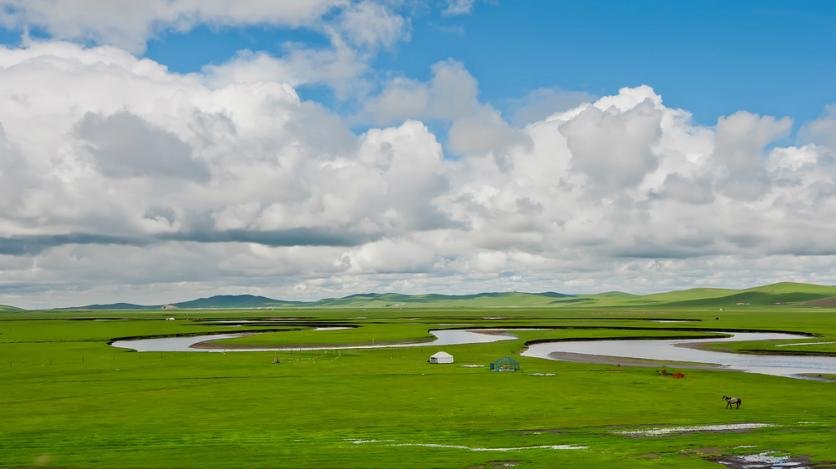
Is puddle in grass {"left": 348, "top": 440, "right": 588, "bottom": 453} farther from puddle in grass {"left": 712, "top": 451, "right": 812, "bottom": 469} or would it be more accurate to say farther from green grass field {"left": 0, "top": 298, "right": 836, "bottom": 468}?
puddle in grass {"left": 712, "top": 451, "right": 812, "bottom": 469}

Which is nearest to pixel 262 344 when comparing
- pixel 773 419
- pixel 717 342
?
pixel 717 342

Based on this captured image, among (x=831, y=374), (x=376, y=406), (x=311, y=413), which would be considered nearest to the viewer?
(x=311, y=413)

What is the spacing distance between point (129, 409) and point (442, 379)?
28.4m

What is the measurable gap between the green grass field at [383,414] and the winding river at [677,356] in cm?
1108

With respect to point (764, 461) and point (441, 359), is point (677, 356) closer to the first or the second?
point (441, 359)

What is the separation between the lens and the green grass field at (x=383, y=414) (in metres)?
33.5

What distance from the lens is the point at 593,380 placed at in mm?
67000

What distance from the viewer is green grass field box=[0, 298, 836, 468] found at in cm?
3350

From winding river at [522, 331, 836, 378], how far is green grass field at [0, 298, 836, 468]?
1108 cm

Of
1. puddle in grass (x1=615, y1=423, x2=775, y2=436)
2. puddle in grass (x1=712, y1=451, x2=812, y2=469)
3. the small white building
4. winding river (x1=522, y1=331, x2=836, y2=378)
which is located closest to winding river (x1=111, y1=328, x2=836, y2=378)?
winding river (x1=522, y1=331, x2=836, y2=378)

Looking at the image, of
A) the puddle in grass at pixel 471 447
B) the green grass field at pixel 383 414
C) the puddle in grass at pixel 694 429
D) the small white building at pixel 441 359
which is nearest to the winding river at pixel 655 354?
the green grass field at pixel 383 414

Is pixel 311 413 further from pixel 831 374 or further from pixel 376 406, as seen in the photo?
pixel 831 374

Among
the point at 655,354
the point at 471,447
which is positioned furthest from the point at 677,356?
the point at 471,447

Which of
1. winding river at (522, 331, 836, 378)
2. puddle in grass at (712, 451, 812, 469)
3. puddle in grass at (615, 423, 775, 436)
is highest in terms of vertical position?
puddle in grass at (712, 451, 812, 469)
